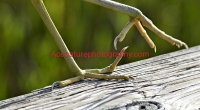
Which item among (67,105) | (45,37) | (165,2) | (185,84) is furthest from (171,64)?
(165,2)

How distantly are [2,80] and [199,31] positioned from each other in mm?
1331

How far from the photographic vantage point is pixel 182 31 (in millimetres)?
2615

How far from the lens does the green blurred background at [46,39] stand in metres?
2.15

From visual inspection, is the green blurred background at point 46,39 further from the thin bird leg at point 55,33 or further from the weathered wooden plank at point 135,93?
the weathered wooden plank at point 135,93

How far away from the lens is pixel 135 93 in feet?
3.22

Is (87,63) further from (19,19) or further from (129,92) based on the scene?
(129,92)

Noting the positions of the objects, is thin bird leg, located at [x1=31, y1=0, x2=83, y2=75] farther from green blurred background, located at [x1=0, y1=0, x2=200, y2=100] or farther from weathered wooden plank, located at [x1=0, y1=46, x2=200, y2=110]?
green blurred background, located at [x1=0, y1=0, x2=200, y2=100]

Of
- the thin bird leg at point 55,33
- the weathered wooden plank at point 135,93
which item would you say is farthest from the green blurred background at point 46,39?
the weathered wooden plank at point 135,93

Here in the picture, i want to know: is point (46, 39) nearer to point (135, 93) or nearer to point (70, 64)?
point (70, 64)

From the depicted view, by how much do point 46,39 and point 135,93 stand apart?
50.9 inches

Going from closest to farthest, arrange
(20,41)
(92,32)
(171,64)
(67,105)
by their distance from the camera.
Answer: (67,105) → (171,64) → (20,41) → (92,32)

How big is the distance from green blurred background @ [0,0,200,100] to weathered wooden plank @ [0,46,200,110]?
106cm

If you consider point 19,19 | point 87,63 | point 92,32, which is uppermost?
point 19,19

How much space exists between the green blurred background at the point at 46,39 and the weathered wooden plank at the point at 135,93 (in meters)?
1.06
